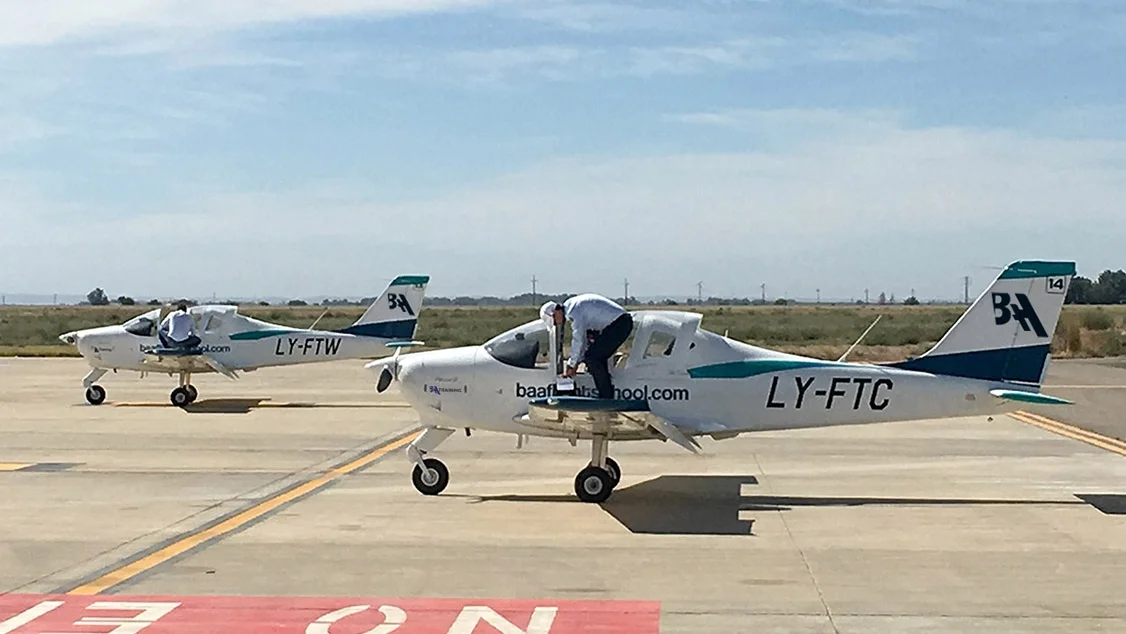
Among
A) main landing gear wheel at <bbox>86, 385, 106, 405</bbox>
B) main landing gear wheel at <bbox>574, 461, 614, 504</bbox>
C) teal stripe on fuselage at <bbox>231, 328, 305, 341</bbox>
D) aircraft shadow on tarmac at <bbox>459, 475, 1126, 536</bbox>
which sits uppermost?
teal stripe on fuselage at <bbox>231, 328, 305, 341</bbox>

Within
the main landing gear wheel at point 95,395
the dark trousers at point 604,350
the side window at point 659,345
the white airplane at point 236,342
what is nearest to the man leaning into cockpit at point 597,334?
the dark trousers at point 604,350

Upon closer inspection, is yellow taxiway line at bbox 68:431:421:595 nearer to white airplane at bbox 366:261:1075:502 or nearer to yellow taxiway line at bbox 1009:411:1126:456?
white airplane at bbox 366:261:1075:502

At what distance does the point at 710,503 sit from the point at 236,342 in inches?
601

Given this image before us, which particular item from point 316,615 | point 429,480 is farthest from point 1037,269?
point 316,615

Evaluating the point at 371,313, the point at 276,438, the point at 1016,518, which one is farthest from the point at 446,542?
the point at 371,313

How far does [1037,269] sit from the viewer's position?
1285 cm

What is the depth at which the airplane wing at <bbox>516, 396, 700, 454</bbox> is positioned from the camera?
1208 cm

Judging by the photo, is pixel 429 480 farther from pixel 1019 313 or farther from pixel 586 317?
pixel 1019 313

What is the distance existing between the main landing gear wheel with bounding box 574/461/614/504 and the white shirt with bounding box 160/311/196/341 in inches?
570

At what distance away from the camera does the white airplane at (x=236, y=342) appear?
989 inches

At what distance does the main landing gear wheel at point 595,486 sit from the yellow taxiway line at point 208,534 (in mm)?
2988

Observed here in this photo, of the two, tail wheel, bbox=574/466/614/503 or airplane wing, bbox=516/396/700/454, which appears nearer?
airplane wing, bbox=516/396/700/454

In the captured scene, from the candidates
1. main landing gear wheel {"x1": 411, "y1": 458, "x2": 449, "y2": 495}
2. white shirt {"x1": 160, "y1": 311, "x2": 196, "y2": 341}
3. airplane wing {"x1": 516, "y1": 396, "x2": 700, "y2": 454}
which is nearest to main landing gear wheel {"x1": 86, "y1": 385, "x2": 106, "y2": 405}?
white shirt {"x1": 160, "y1": 311, "x2": 196, "y2": 341}

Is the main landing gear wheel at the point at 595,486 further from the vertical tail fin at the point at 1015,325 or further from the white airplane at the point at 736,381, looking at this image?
the vertical tail fin at the point at 1015,325
